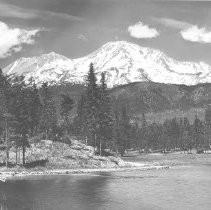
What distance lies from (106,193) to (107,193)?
14cm

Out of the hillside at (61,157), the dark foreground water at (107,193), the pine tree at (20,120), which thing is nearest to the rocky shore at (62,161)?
the hillside at (61,157)

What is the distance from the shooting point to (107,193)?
56812mm

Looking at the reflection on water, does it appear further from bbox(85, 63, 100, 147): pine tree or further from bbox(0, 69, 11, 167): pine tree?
bbox(85, 63, 100, 147): pine tree

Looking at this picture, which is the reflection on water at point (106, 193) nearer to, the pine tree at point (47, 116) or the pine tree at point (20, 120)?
the pine tree at point (20, 120)

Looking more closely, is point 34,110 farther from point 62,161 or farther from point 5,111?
point 5,111

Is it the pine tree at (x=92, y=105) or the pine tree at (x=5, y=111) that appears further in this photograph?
the pine tree at (x=92, y=105)

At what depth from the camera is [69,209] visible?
45.3 meters

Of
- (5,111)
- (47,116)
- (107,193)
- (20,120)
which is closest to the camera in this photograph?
(107,193)

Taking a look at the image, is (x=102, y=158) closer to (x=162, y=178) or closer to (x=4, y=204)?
(x=162, y=178)

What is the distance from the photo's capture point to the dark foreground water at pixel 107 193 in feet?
156

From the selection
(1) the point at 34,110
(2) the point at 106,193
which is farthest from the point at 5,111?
(2) the point at 106,193

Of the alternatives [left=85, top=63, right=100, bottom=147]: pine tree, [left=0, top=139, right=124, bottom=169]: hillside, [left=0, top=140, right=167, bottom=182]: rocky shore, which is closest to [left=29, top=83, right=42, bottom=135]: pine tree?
[left=85, top=63, right=100, bottom=147]: pine tree

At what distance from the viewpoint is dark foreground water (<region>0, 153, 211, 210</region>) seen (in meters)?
47.5

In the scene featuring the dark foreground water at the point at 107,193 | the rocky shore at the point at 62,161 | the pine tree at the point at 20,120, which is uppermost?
the pine tree at the point at 20,120
